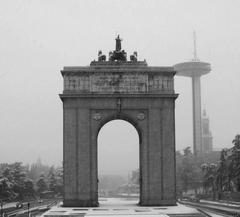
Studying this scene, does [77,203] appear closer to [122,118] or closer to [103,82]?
[122,118]

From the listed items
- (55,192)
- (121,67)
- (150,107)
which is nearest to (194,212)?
(150,107)

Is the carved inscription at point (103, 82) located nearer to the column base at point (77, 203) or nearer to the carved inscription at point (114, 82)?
the carved inscription at point (114, 82)

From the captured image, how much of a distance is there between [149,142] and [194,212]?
352 inches

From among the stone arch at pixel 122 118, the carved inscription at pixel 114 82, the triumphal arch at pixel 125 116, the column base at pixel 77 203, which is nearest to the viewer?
the column base at pixel 77 203

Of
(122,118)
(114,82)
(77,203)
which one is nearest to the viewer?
(77,203)

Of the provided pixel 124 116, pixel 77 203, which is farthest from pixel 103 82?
pixel 77 203

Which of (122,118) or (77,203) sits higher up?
(122,118)

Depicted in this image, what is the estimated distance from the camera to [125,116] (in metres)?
48.7

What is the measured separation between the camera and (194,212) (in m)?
41.3

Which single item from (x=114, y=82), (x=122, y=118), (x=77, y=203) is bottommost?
(x=77, y=203)

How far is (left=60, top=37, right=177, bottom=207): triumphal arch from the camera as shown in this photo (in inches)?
1887

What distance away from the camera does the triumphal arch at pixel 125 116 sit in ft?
157

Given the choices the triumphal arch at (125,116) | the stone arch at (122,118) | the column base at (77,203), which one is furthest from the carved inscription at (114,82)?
the column base at (77,203)

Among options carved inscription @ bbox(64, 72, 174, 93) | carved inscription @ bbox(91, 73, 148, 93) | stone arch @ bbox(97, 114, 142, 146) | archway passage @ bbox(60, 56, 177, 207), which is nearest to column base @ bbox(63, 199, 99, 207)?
archway passage @ bbox(60, 56, 177, 207)
